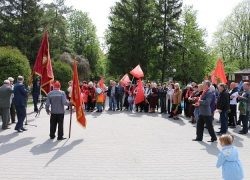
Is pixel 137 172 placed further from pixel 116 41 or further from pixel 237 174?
pixel 116 41

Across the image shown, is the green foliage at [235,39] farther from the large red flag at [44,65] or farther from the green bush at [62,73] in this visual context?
the large red flag at [44,65]

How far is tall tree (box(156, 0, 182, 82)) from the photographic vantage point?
1478 inches

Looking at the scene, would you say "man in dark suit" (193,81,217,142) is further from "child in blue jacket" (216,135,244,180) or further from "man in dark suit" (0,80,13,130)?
"man in dark suit" (0,80,13,130)

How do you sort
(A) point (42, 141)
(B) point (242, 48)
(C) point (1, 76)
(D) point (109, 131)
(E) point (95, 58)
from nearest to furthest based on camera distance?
(A) point (42, 141) → (D) point (109, 131) → (C) point (1, 76) → (B) point (242, 48) → (E) point (95, 58)

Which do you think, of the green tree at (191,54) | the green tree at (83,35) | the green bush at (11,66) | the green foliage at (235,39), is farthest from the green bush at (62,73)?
the green foliage at (235,39)

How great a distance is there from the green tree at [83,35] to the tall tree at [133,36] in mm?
16761

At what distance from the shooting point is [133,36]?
3647 cm

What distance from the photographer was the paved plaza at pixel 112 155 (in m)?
5.36

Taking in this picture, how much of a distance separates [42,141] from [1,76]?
8235 mm

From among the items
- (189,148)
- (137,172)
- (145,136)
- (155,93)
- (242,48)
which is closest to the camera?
(137,172)

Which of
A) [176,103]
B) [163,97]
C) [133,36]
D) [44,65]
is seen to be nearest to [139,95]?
[163,97]

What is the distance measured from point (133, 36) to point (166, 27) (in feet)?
18.3

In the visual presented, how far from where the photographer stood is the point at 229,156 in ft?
13.2

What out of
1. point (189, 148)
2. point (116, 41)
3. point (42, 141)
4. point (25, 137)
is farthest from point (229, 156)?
point (116, 41)
